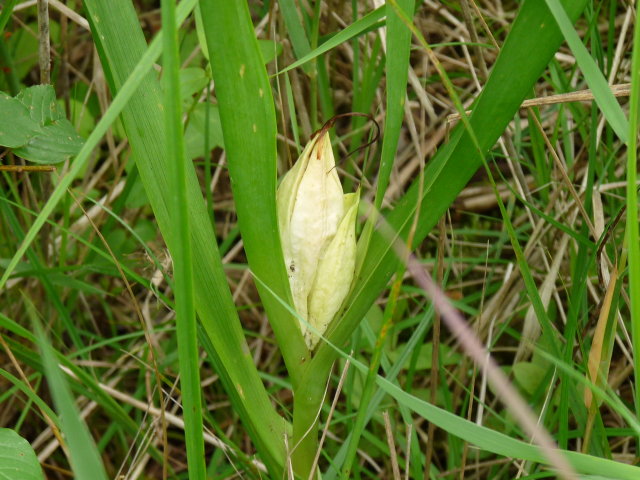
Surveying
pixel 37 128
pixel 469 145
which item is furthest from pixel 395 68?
pixel 37 128

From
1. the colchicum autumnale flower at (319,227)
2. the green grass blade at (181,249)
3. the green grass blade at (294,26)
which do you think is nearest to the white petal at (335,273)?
the colchicum autumnale flower at (319,227)

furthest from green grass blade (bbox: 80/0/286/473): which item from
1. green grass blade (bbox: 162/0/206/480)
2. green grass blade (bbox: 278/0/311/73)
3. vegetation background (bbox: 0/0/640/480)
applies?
green grass blade (bbox: 278/0/311/73)

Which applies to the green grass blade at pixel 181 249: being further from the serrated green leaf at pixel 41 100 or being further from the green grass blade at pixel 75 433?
the serrated green leaf at pixel 41 100

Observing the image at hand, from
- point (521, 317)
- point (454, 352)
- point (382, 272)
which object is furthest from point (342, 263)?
point (521, 317)

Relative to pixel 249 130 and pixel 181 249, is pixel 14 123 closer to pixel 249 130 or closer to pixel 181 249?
pixel 249 130

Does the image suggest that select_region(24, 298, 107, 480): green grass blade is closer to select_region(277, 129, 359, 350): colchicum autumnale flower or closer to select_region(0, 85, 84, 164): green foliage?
select_region(277, 129, 359, 350): colchicum autumnale flower

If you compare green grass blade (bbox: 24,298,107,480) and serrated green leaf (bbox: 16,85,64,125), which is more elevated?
serrated green leaf (bbox: 16,85,64,125)
